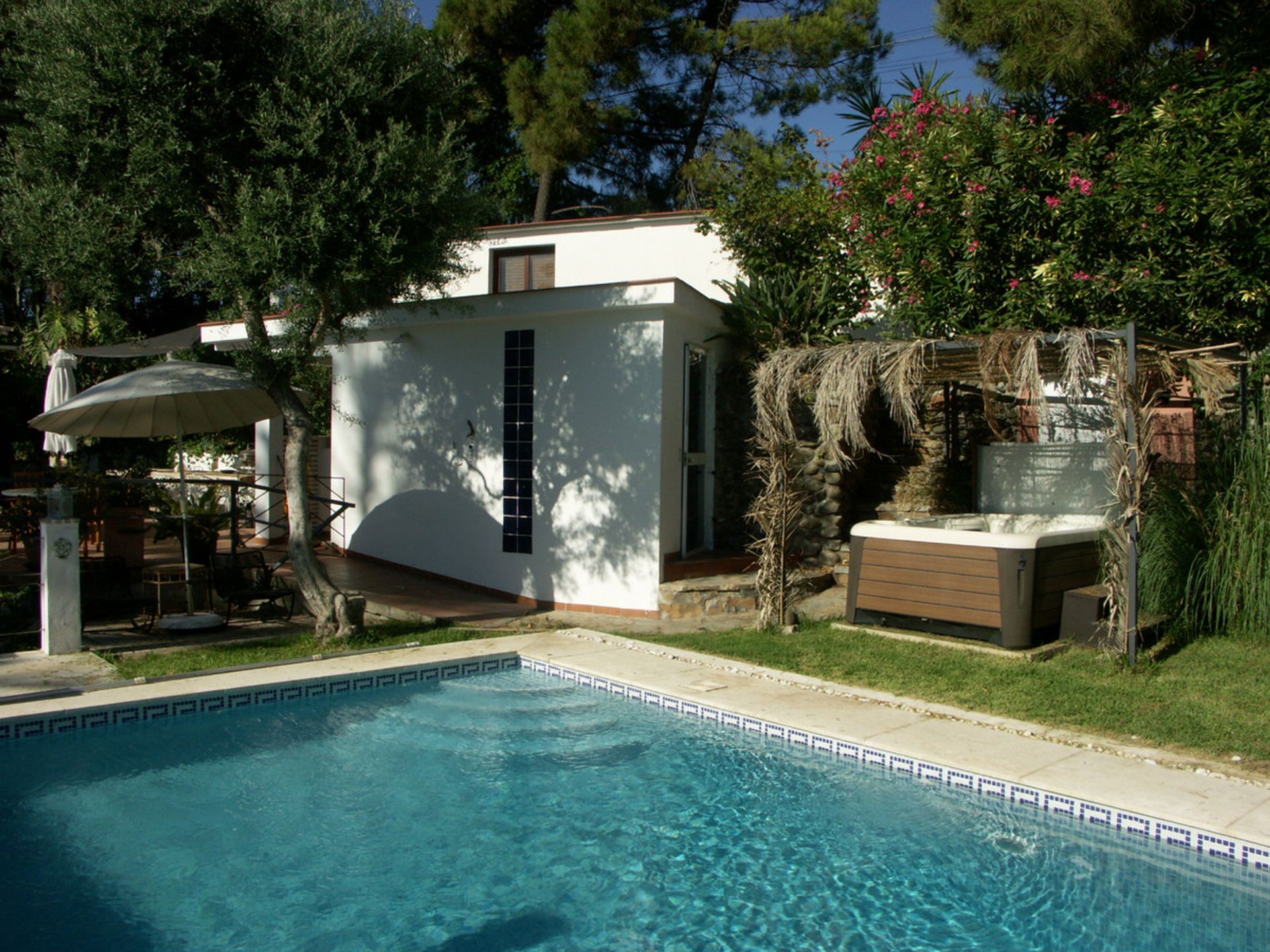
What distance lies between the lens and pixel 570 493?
436 inches

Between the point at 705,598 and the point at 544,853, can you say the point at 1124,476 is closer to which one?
the point at 705,598

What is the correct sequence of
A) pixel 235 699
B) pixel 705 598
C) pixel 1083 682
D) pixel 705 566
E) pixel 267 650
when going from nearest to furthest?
pixel 235 699 → pixel 1083 682 → pixel 267 650 → pixel 705 598 → pixel 705 566

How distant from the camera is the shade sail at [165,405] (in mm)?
9109

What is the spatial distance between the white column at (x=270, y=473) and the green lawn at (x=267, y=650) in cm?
626

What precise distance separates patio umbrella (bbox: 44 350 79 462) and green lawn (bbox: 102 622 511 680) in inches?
197

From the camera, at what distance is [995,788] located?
5645 mm

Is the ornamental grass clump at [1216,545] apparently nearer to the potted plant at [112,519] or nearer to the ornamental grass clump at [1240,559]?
the ornamental grass clump at [1240,559]

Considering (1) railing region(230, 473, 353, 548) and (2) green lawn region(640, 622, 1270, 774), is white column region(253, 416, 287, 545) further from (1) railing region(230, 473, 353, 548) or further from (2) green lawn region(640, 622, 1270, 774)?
(2) green lawn region(640, 622, 1270, 774)

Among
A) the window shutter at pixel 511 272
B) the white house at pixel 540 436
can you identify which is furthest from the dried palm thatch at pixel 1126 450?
the window shutter at pixel 511 272

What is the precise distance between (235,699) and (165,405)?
14.2ft

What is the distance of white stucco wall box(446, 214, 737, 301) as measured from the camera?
50.5 ft

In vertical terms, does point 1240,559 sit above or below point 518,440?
below

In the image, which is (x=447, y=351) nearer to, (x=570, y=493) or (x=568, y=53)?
(x=570, y=493)

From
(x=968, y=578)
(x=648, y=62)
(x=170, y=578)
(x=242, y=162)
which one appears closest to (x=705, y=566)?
(x=968, y=578)
